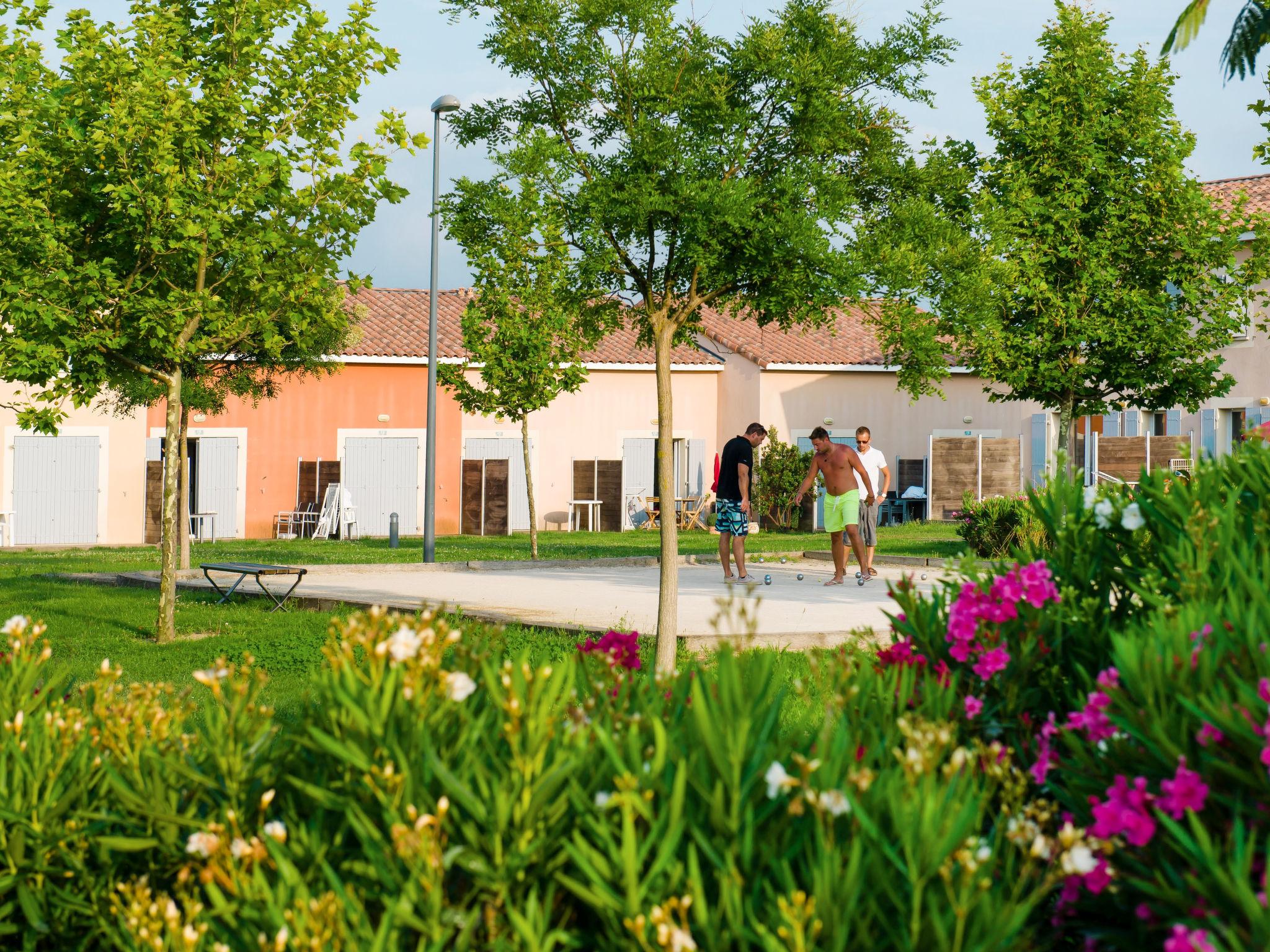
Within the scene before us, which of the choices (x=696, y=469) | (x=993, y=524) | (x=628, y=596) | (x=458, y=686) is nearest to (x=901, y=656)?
(x=458, y=686)

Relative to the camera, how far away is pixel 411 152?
1174cm

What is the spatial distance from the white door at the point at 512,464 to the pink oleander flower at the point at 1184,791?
32.2 metres

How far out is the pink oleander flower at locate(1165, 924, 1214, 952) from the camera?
84.3 inches

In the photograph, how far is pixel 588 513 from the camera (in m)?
36.5

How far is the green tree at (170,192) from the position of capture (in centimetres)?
1068

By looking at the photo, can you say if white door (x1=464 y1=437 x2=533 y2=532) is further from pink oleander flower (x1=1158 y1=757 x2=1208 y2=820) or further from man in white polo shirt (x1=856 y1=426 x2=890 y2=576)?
pink oleander flower (x1=1158 y1=757 x2=1208 y2=820)

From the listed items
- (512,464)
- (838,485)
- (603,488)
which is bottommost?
(838,485)

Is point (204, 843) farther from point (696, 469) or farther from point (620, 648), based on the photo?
point (696, 469)

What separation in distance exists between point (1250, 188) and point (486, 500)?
20143mm

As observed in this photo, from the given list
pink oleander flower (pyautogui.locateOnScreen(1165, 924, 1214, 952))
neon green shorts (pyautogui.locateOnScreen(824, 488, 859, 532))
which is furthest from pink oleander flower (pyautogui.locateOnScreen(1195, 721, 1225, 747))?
neon green shorts (pyautogui.locateOnScreen(824, 488, 859, 532))

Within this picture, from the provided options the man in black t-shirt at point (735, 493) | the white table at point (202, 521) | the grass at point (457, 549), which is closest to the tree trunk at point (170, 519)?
the man in black t-shirt at point (735, 493)

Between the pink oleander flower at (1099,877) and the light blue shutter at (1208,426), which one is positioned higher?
the light blue shutter at (1208,426)

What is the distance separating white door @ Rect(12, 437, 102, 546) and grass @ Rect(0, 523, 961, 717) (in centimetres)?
661

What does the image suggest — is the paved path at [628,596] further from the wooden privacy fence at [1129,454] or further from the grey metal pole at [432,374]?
the wooden privacy fence at [1129,454]
